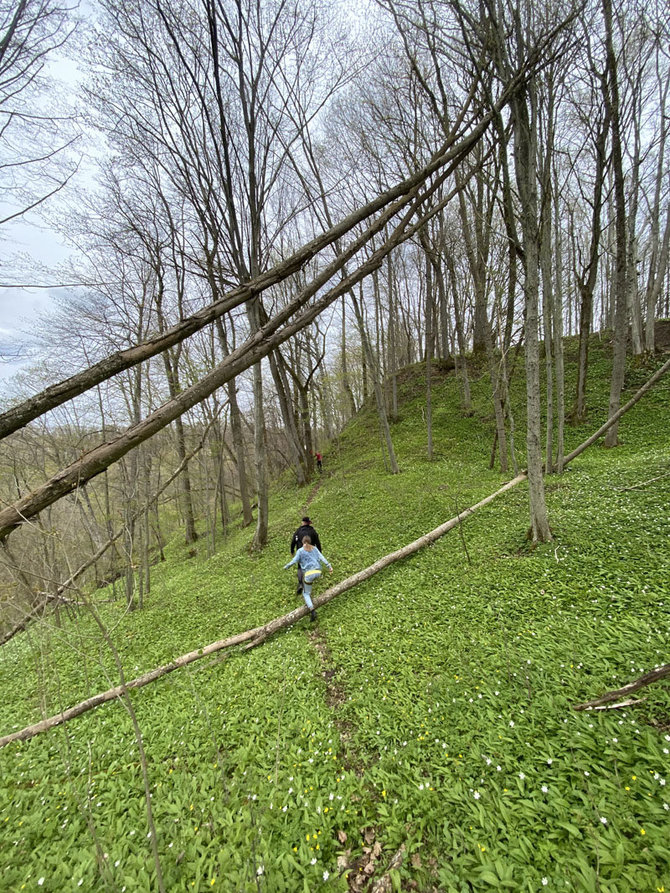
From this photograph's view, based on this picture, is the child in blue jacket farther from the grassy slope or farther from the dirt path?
the dirt path

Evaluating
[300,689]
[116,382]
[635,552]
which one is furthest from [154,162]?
[635,552]

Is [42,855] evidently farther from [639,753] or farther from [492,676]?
[639,753]

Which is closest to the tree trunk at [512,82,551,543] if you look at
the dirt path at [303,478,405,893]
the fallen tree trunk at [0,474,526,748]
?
the fallen tree trunk at [0,474,526,748]

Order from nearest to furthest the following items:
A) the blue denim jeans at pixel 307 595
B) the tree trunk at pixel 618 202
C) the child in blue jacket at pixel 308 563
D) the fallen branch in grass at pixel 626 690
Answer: the fallen branch in grass at pixel 626 690
the blue denim jeans at pixel 307 595
the child in blue jacket at pixel 308 563
the tree trunk at pixel 618 202

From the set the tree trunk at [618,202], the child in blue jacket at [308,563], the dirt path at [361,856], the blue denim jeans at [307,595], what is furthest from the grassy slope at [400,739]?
the tree trunk at [618,202]

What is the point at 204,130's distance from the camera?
7.68 metres

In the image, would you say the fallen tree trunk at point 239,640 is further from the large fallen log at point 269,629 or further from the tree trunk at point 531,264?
the tree trunk at point 531,264

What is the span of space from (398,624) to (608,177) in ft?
48.1

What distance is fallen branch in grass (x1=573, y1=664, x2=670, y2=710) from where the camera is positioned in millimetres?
2445

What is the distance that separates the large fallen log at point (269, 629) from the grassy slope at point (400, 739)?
215 millimetres

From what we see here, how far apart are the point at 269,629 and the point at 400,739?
9.54 feet

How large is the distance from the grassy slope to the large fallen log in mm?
215

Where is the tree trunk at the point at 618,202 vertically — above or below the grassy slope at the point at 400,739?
above

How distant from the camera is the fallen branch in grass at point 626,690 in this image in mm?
2445
